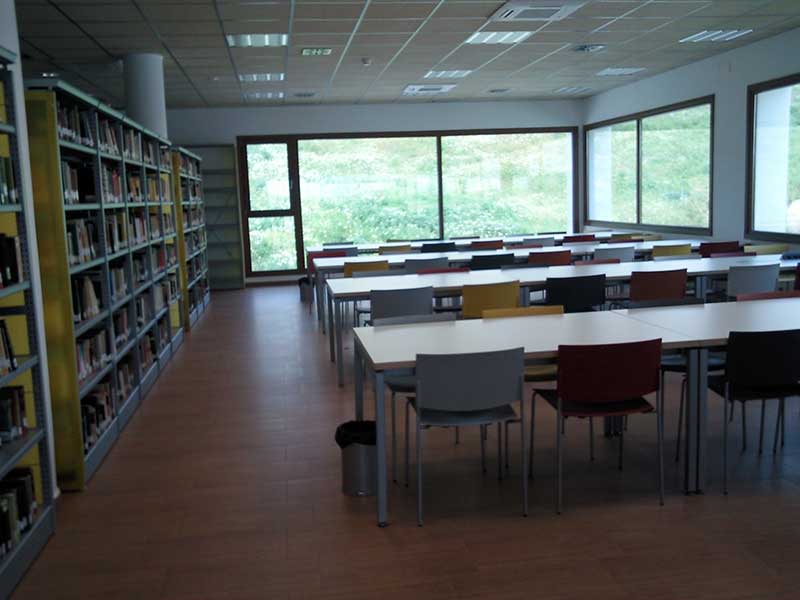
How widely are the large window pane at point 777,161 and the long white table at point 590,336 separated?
15.8 ft

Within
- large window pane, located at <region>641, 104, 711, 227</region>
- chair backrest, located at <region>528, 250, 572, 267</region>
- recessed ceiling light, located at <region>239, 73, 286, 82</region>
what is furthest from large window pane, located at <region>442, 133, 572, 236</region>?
chair backrest, located at <region>528, 250, 572, 267</region>

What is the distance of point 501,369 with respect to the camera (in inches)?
124

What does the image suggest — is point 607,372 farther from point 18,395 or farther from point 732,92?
point 732,92

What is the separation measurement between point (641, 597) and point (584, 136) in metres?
12.6

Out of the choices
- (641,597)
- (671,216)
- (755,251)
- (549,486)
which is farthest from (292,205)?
(641,597)

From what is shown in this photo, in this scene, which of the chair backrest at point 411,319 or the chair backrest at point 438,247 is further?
the chair backrest at point 438,247

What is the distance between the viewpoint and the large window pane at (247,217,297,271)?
1358cm

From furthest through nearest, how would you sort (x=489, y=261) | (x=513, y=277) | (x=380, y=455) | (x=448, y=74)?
1. (x=448, y=74)
2. (x=489, y=261)
3. (x=513, y=277)
4. (x=380, y=455)

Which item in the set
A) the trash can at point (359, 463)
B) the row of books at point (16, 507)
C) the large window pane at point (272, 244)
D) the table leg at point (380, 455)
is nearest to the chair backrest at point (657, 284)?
the trash can at point (359, 463)

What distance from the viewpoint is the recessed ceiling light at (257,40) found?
7.53m

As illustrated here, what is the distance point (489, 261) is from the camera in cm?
772

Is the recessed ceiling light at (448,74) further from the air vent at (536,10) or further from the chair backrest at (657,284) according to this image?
the chair backrest at (657,284)

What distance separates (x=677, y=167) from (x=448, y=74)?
365 centimetres

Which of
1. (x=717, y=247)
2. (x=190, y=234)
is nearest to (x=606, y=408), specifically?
(x=717, y=247)
